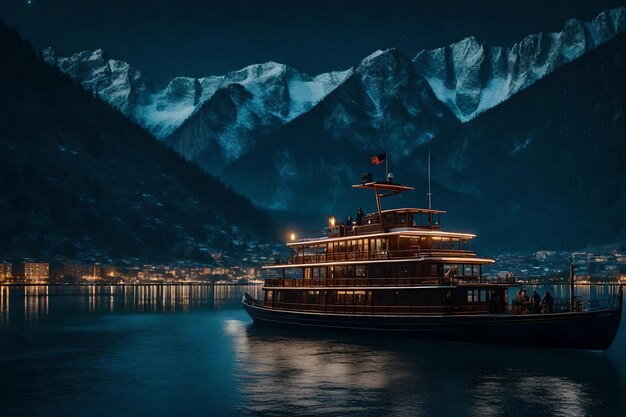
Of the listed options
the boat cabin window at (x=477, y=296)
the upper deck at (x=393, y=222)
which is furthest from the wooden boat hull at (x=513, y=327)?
the upper deck at (x=393, y=222)

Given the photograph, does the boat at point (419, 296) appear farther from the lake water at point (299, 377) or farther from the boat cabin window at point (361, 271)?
the lake water at point (299, 377)

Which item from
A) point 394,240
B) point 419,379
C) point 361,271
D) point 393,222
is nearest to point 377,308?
point 361,271

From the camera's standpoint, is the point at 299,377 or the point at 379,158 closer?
the point at 299,377

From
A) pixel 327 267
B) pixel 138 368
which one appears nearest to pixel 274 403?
pixel 138 368

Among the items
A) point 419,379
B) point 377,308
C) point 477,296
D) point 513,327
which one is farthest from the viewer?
point 377,308

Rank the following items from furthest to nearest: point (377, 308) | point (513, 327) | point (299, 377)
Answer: point (377, 308)
point (513, 327)
point (299, 377)

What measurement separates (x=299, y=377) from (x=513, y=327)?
15.3m

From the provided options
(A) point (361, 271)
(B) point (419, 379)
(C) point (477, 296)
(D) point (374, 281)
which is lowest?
(B) point (419, 379)

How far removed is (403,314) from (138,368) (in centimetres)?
1893

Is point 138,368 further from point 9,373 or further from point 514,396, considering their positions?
point 514,396

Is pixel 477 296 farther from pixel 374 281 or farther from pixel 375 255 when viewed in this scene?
pixel 375 255

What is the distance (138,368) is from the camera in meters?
44.0

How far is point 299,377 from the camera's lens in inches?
1528

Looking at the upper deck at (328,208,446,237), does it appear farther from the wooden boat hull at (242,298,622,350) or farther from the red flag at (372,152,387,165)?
the wooden boat hull at (242,298,622,350)
